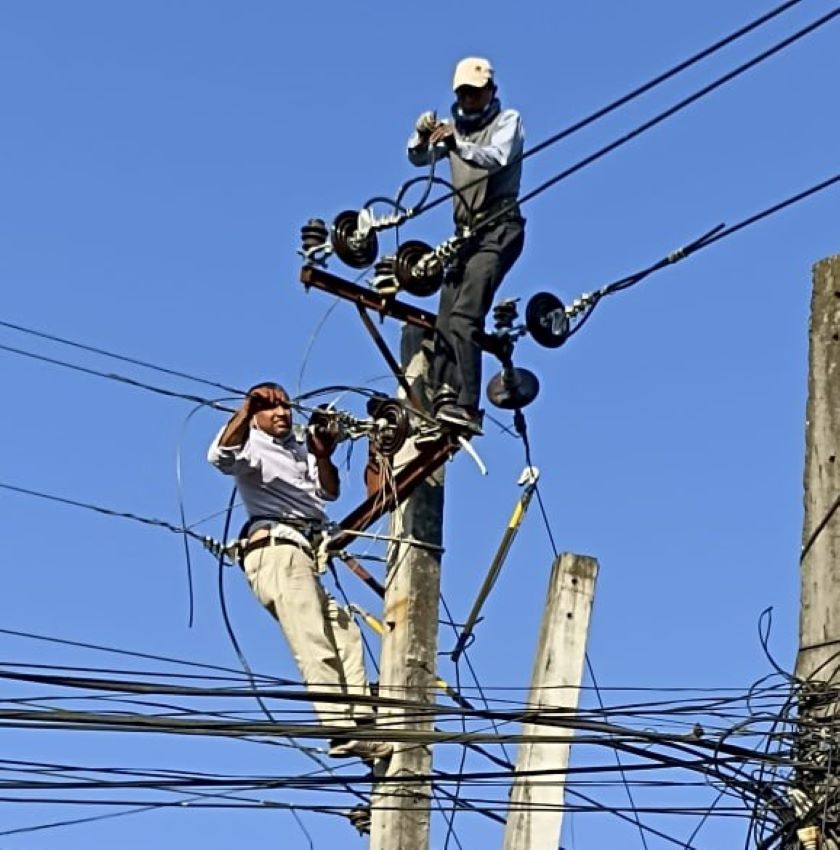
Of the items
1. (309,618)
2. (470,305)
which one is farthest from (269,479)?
(470,305)

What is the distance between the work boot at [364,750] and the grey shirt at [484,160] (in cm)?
285

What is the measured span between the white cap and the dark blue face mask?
0.38ft

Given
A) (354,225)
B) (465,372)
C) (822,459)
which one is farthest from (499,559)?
(822,459)

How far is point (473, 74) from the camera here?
43.3 ft

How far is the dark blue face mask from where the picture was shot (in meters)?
13.2

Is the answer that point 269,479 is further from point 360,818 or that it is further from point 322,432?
point 360,818

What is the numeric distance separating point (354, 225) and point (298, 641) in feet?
6.80

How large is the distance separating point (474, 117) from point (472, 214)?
61 cm

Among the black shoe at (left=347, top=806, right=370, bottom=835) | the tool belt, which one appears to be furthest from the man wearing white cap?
the black shoe at (left=347, top=806, right=370, bottom=835)

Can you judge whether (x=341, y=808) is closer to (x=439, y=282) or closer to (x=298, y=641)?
(x=298, y=641)

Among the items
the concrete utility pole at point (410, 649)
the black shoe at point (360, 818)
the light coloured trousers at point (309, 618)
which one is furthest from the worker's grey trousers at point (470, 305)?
the black shoe at point (360, 818)

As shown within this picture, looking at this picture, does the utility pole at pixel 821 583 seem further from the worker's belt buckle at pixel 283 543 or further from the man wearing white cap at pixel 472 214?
the worker's belt buckle at pixel 283 543

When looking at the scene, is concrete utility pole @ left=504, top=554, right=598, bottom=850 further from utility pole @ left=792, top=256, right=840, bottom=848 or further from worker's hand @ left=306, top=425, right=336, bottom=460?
worker's hand @ left=306, top=425, right=336, bottom=460

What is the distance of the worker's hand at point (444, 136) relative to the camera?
1309 cm
